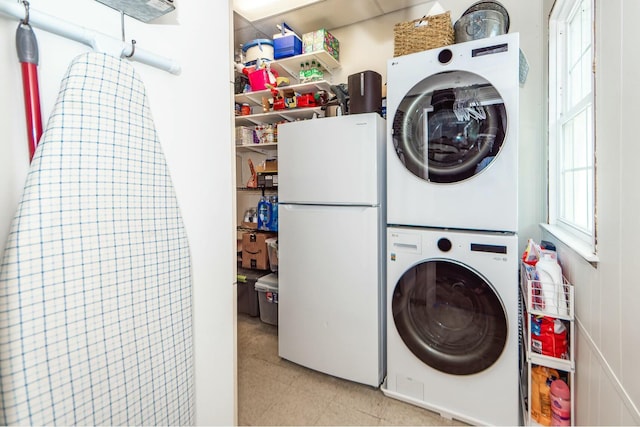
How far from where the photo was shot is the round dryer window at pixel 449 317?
1.48 metres

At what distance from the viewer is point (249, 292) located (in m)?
2.90

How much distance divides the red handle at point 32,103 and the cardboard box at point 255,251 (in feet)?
7.63

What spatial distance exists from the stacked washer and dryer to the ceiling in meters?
1.12

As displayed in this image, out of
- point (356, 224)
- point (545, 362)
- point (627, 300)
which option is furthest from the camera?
point (356, 224)

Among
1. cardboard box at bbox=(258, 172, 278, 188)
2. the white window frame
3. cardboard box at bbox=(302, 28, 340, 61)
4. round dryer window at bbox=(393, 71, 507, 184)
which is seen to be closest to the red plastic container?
cardboard box at bbox=(302, 28, 340, 61)

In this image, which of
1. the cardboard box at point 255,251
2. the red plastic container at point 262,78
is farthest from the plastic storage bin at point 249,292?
the red plastic container at point 262,78

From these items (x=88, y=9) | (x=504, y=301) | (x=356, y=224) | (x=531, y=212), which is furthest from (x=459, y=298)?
(x=88, y=9)

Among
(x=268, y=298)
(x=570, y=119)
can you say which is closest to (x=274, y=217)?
(x=268, y=298)

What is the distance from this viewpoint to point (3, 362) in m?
0.52

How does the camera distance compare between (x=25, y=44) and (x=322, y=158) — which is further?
(x=322, y=158)

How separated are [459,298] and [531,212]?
41.7 inches

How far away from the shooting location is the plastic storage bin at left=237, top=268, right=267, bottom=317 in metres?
2.88

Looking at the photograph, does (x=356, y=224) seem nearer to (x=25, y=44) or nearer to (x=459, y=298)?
(x=459, y=298)

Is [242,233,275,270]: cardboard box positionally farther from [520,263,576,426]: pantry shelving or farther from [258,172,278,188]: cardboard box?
[520,263,576,426]: pantry shelving
